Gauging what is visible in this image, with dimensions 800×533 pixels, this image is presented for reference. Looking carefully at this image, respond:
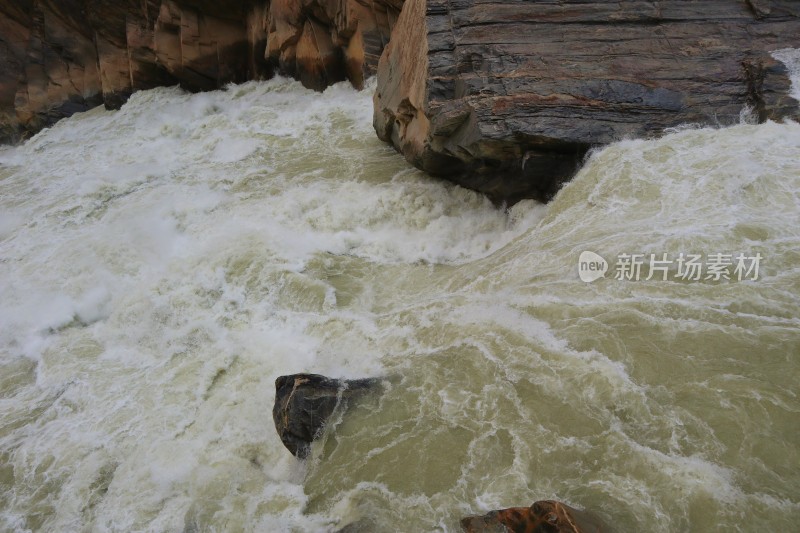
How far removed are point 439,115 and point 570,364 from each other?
3.82 m

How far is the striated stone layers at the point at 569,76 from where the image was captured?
6.34 m

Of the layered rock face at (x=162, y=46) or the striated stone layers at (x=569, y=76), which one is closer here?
the striated stone layers at (x=569, y=76)

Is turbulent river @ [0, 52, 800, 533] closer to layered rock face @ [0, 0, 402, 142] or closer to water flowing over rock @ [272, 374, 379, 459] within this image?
water flowing over rock @ [272, 374, 379, 459]

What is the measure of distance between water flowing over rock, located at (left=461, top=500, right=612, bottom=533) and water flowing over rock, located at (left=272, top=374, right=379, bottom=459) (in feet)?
5.13

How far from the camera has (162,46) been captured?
14977mm

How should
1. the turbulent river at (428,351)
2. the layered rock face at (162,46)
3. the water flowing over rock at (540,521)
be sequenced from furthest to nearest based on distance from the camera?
the layered rock face at (162,46) < the turbulent river at (428,351) < the water flowing over rock at (540,521)

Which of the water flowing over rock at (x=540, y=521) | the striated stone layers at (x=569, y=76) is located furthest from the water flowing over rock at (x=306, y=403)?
the striated stone layers at (x=569, y=76)

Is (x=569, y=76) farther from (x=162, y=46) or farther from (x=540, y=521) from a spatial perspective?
(x=162, y=46)

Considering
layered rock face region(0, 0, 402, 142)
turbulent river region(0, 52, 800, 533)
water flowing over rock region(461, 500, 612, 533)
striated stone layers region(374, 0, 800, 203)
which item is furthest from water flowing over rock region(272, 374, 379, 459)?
layered rock face region(0, 0, 402, 142)

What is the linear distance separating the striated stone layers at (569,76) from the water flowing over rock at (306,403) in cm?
338

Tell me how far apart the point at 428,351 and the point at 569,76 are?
386 cm

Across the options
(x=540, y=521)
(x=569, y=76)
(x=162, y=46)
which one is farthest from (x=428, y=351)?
(x=162, y=46)

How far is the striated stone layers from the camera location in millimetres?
6344

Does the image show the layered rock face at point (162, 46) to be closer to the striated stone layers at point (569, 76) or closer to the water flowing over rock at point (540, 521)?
the striated stone layers at point (569, 76)
